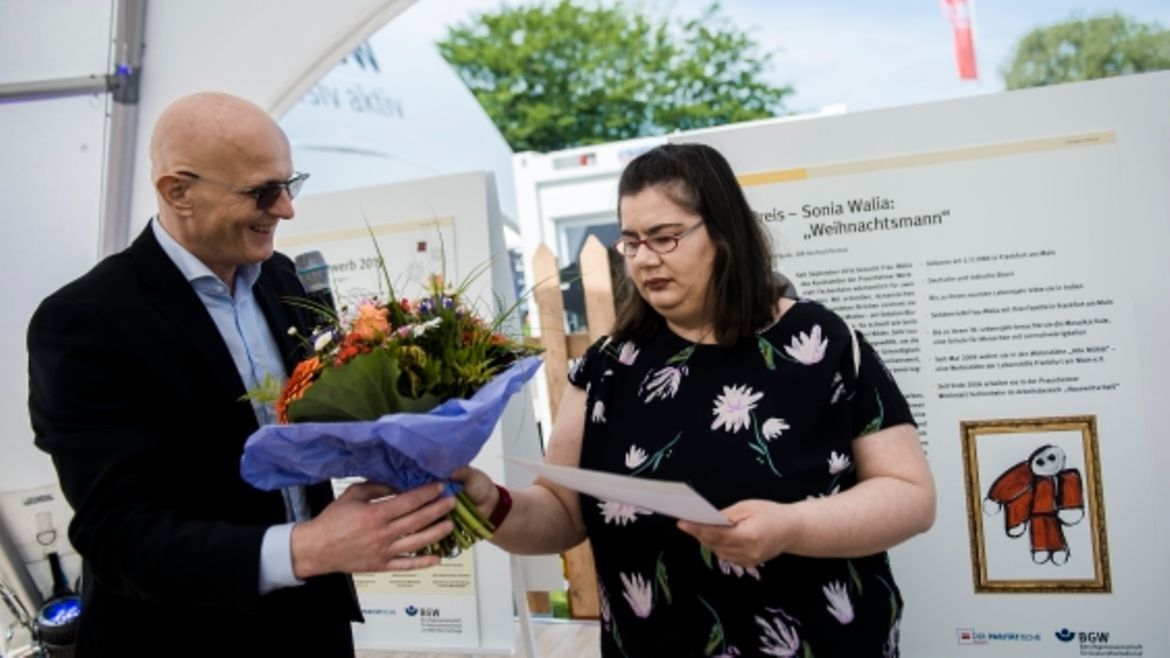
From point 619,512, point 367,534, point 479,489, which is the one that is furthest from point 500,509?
point 367,534

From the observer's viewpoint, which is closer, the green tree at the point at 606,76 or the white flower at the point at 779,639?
the white flower at the point at 779,639

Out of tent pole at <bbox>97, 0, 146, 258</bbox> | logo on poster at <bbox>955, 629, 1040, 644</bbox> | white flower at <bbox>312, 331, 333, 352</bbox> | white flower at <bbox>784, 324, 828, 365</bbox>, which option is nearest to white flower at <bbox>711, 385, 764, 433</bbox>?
white flower at <bbox>784, 324, 828, 365</bbox>

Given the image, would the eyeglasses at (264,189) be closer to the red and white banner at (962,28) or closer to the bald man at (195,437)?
the bald man at (195,437)

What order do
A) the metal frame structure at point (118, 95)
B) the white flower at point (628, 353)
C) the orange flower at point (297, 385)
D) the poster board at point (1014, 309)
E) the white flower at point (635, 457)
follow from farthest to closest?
the metal frame structure at point (118, 95), the poster board at point (1014, 309), the white flower at point (628, 353), the white flower at point (635, 457), the orange flower at point (297, 385)

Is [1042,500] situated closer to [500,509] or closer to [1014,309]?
[1014,309]

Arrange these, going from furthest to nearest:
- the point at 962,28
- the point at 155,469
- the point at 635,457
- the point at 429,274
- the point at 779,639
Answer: the point at 962,28 → the point at 429,274 → the point at 635,457 → the point at 779,639 → the point at 155,469

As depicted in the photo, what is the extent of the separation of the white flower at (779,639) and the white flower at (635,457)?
35 centimetres

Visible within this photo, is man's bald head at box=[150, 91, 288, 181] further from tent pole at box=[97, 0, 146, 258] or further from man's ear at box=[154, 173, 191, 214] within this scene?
tent pole at box=[97, 0, 146, 258]

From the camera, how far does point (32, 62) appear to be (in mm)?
4086

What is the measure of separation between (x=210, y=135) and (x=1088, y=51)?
94.6 feet

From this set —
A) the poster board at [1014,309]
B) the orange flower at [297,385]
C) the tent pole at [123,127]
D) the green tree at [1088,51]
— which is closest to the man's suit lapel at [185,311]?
the orange flower at [297,385]

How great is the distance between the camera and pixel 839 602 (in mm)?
1769

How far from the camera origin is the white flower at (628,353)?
1.97 meters

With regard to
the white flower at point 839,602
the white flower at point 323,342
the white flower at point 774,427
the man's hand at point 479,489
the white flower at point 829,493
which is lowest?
the white flower at point 839,602
